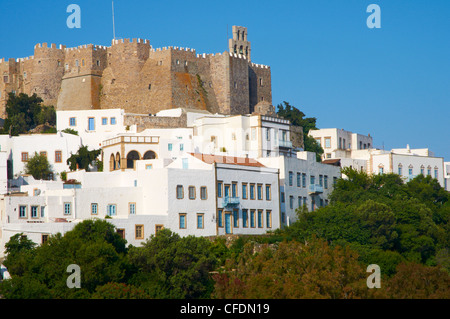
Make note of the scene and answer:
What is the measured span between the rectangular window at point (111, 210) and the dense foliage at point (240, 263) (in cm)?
682

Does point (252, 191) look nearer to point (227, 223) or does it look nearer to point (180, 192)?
point (227, 223)

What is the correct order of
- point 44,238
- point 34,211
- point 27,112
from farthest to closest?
point 27,112, point 34,211, point 44,238

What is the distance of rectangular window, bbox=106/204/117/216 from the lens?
6323cm

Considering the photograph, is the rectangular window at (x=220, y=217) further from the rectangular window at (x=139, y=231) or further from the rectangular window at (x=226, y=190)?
the rectangular window at (x=139, y=231)

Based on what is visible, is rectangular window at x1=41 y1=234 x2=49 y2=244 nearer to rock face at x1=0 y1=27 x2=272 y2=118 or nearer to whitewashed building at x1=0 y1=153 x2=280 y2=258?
whitewashed building at x1=0 y1=153 x2=280 y2=258

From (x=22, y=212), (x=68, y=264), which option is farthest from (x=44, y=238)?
(x=68, y=264)

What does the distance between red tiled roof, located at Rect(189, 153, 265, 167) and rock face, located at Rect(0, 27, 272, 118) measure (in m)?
21.0

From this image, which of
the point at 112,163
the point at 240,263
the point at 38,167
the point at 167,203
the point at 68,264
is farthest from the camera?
the point at 38,167

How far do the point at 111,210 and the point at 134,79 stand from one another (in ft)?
97.4

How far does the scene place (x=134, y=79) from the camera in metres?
90.9

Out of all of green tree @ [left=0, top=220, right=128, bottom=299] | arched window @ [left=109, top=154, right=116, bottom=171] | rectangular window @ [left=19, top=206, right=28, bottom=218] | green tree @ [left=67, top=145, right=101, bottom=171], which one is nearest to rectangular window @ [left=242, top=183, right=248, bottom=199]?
green tree @ [left=0, top=220, right=128, bottom=299]

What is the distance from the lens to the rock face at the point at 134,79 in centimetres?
9006

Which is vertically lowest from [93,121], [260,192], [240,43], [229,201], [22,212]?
[22,212]
